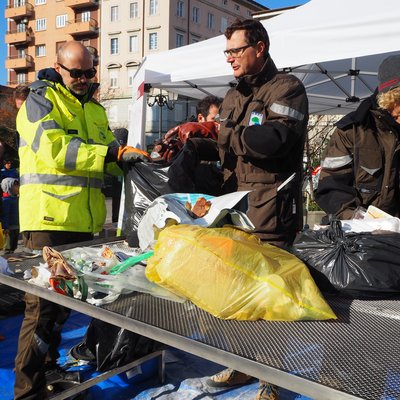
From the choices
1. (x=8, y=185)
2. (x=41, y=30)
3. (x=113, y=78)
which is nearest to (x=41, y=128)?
(x=8, y=185)

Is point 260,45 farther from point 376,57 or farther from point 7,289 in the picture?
point 376,57

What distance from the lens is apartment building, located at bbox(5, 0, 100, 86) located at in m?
44.1

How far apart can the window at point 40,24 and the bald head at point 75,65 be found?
166 ft

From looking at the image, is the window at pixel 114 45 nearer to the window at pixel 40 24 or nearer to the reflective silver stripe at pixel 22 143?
the window at pixel 40 24

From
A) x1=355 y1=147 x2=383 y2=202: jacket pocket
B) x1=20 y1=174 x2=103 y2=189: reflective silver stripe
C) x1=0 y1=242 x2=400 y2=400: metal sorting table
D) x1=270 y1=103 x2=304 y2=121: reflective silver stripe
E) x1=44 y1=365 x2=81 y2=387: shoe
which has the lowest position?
x1=44 y1=365 x2=81 y2=387: shoe

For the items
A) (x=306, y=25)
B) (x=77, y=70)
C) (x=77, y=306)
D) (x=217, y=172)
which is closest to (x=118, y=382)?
(x=217, y=172)

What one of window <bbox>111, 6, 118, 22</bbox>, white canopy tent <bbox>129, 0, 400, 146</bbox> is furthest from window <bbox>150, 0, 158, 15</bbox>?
white canopy tent <bbox>129, 0, 400, 146</bbox>

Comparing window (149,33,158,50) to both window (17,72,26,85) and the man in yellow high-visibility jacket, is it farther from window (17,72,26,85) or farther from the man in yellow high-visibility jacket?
the man in yellow high-visibility jacket

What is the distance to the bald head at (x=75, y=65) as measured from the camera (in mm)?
2336

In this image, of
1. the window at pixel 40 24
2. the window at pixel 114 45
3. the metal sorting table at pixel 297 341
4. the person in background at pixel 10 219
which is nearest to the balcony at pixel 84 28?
the window at pixel 114 45

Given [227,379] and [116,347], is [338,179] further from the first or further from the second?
[116,347]

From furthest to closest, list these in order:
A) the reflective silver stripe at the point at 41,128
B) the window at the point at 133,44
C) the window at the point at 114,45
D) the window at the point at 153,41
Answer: the window at the point at 114,45
the window at the point at 133,44
the window at the point at 153,41
the reflective silver stripe at the point at 41,128

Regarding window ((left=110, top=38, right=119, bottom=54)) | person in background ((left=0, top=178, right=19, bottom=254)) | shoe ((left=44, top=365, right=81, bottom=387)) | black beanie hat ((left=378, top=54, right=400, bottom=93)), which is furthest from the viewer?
window ((left=110, top=38, right=119, bottom=54))

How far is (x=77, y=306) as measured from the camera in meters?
1.36
